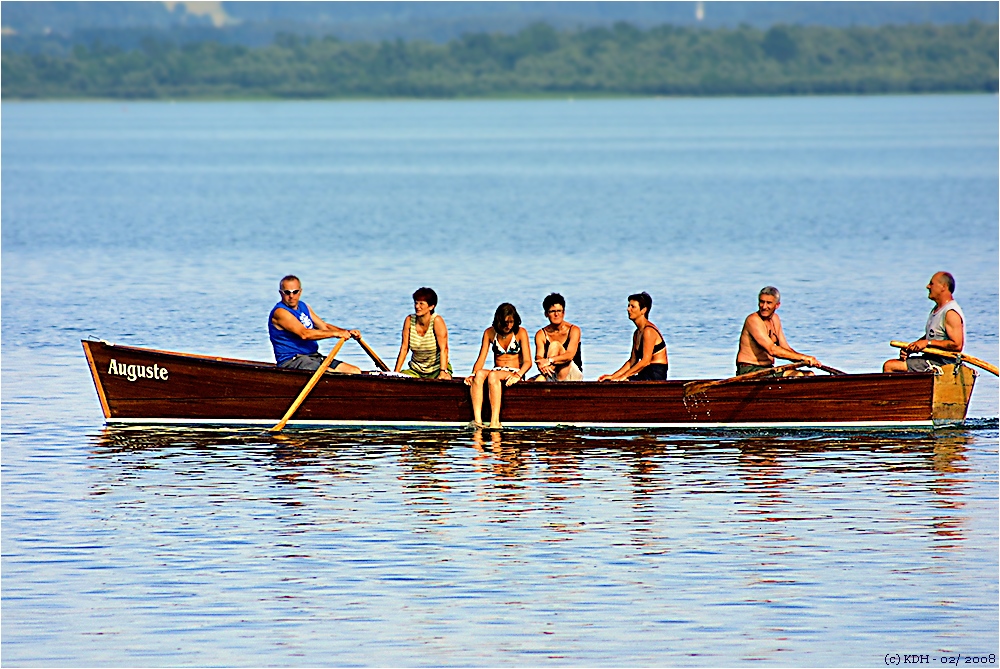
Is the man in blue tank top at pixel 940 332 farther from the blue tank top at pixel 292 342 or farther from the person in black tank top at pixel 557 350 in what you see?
the blue tank top at pixel 292 342

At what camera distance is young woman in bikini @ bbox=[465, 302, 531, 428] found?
18938mm

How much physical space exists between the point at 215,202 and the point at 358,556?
60.3 metres

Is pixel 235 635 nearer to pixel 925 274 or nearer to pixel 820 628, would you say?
pixel 820 628

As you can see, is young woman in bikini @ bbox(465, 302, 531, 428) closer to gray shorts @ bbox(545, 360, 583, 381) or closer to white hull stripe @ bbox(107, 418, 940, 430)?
white hull stripe @ bbox(107, 418, 940, 430)

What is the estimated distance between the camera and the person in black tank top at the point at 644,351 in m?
18.8

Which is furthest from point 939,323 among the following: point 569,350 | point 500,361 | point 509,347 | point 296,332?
point 296,332

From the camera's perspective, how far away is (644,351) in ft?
62.6

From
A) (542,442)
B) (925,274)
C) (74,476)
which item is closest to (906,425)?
(542,442)

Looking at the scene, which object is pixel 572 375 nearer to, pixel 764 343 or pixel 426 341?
pixel 426 341

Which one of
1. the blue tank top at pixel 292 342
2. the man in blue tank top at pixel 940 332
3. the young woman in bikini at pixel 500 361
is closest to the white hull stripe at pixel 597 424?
the young woman in bikini at pixel 500 361

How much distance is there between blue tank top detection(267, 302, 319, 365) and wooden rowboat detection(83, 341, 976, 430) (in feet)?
1.40

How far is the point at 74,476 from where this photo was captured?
58.1 ft

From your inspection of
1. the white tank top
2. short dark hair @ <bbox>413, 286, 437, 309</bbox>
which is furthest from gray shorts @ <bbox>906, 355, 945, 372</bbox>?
short dark hair @ <bbox>413, 286, 437, 309</bbox>

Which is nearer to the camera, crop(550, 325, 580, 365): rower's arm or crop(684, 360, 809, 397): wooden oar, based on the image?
crop(684, 360, 809, 397): wooden oar
